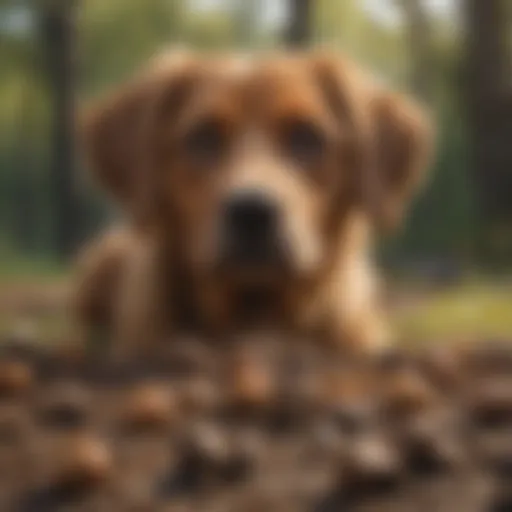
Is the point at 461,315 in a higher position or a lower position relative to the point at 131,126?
lower

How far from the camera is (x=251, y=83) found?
5.05ft

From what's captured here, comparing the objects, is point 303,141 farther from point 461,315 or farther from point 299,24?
point 461,315

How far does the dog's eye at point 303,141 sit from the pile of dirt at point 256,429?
0.23m

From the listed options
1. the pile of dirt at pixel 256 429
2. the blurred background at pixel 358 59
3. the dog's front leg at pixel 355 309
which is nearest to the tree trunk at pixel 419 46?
the blurred background at pixel 358 59

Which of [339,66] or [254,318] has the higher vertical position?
[339,66]

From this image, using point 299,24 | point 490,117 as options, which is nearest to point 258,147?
point 299,24

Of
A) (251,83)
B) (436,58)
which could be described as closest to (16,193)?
(251,83)

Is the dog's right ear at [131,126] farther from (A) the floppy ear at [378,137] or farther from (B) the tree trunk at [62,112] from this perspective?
(A) the floppy ear at [378,137]

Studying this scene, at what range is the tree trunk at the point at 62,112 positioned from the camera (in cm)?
153

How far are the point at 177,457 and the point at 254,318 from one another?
1.41 feet

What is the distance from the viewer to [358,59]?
5.07ft

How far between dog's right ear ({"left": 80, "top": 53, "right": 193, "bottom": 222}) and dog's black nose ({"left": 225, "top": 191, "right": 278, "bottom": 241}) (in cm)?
15

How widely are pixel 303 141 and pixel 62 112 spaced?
0.30m

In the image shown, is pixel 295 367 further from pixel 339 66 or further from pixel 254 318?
pixel 339 66
